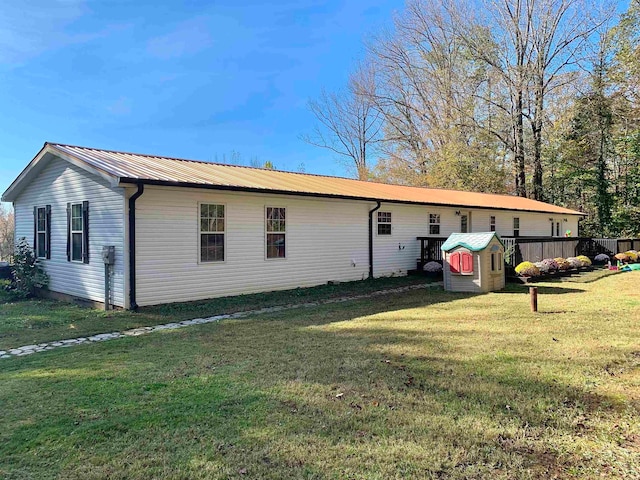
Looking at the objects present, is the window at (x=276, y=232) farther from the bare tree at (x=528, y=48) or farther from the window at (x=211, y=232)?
the bare tree at (x=528, y=48)

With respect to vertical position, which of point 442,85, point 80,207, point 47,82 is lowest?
point 80,207

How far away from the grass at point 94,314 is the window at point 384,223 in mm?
3170

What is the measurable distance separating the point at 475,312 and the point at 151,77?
21.3m

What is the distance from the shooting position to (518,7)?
26.8 metres

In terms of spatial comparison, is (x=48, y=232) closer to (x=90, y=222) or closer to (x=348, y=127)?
(x=90, y=222)

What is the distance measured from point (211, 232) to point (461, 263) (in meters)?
6.25

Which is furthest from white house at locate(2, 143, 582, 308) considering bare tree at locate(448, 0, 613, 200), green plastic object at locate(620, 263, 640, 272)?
bare tree at locate(448, 0, 613, 200)

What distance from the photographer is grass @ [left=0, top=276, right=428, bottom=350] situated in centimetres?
660

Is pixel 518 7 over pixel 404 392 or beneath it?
over

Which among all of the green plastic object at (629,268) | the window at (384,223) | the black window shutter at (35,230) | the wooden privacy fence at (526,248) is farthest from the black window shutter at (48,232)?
the green plastic object at (629,268)

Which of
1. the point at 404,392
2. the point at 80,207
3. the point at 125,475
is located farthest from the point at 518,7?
the point at 125,475

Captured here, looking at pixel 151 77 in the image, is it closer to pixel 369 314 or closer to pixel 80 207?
pixel 80 207

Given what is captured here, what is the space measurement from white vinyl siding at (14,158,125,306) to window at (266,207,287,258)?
3534mm

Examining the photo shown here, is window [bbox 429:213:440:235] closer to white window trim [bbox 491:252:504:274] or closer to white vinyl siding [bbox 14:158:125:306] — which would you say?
white window trim [bbox 491:252:504:274]
